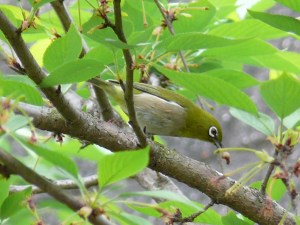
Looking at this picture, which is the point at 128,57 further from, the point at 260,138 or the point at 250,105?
the point at 260,138

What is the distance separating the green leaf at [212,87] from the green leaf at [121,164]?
402mm

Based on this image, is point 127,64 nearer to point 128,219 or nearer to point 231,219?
point 128,219

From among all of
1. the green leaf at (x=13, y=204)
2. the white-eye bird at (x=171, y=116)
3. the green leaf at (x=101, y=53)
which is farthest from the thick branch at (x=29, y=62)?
the white-eye bird at (x=171, y=116)

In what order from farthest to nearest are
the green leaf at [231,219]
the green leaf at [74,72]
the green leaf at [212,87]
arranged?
the green leaf at [231,219] < the green leaf at [212,87] < the green leaf at [74,72]

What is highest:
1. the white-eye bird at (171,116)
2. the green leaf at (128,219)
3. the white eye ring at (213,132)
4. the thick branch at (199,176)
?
the green leaf at (128,219)

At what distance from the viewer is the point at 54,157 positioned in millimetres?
1141

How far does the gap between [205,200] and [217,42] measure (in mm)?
3932

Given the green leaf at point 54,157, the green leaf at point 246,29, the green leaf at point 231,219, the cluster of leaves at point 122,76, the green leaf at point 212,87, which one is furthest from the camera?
the green leaf at point 246,29

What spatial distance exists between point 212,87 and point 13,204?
537 millimetres

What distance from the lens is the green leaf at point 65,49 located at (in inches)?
61.0

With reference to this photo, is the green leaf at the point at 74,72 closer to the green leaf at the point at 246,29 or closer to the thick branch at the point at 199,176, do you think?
the thick branch at the point at 199,176

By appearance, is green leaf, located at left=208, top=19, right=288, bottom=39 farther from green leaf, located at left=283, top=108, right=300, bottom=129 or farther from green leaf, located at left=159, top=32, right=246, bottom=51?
green leaf, located at left=159, top=32, right=246, bottom=51

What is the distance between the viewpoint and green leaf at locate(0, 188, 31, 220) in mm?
1479

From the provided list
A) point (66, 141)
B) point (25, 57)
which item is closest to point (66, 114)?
point (25, 57)
